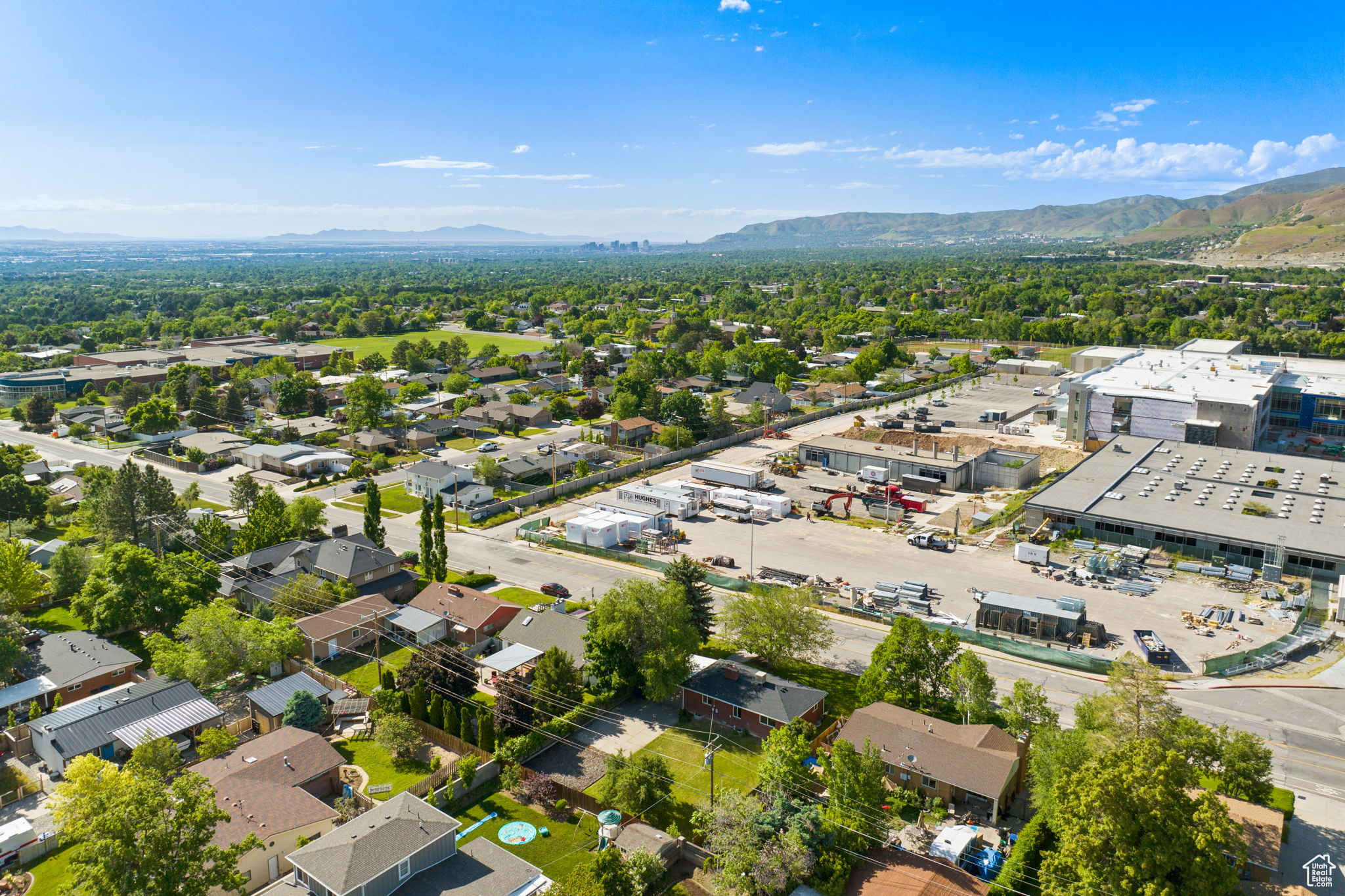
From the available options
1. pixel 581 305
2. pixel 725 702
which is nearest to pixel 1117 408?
pixel 725 702

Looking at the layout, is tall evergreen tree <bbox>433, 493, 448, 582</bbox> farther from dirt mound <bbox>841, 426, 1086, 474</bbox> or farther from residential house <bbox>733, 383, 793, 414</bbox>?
residential house <bbox>733, 383, 793, 414</bbox>

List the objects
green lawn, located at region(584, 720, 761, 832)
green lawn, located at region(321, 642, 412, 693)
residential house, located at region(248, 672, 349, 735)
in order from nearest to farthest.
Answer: green lawn, located at region(584, 720, 761, 832), residential house, located at region(248, 672, 349, 735), green lawn, located at region(321, 642, 412, 693)

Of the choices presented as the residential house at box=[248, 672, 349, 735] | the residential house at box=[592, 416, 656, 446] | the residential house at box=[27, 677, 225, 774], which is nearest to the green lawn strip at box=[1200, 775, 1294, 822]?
the residential house at box=[248, 672, 349, 735]

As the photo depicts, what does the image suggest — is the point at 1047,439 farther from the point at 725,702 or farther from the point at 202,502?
A: the point at 202,502

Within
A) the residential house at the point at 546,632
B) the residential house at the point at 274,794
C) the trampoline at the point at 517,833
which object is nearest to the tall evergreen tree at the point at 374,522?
the residential house at the point at 546,632

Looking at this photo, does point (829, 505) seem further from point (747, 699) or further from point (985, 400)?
point (985, 400)

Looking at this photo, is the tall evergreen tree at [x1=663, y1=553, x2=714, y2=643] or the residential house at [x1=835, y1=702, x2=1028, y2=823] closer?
the residential house at [x1=835, y1=702, x2=1028, y2=823]

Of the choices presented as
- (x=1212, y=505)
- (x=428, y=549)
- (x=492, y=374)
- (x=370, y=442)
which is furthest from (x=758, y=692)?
(x=492, y=374)
